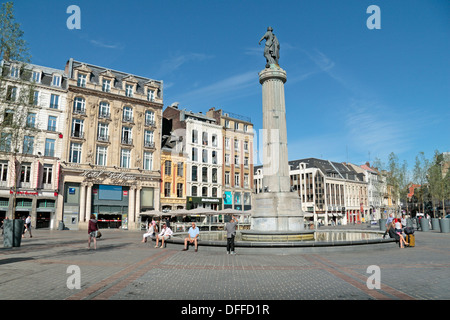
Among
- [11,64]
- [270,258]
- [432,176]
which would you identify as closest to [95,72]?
[11,64]

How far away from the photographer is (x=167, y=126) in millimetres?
55469

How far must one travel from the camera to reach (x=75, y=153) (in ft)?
138

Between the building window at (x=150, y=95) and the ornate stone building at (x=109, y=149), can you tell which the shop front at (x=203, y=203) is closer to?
the ornate stone building at (x=109, y=149)

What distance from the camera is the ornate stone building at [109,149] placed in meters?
41.2

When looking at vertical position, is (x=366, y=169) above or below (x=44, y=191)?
above

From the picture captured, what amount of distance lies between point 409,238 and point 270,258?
905 centimetres

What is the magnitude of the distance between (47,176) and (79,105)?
1039 cm

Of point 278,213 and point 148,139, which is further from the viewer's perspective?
point 148,139

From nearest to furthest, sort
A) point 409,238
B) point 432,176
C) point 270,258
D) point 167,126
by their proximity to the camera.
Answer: point 270,258 < point 409,238 < point 432,176 < point 167,126

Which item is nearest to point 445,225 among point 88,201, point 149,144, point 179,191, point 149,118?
point 179,191

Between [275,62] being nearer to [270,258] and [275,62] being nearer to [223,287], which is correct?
[270,258]

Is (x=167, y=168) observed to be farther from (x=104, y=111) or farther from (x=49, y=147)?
(x=49, y=147)

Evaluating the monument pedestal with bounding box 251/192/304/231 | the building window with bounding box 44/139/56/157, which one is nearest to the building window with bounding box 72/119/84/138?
the building window with bounding box 44/139/56/157

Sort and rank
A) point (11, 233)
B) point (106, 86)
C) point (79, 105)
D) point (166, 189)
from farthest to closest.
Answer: point (166, 189), point (106, 86), point (79, 105), point (11, 233)
